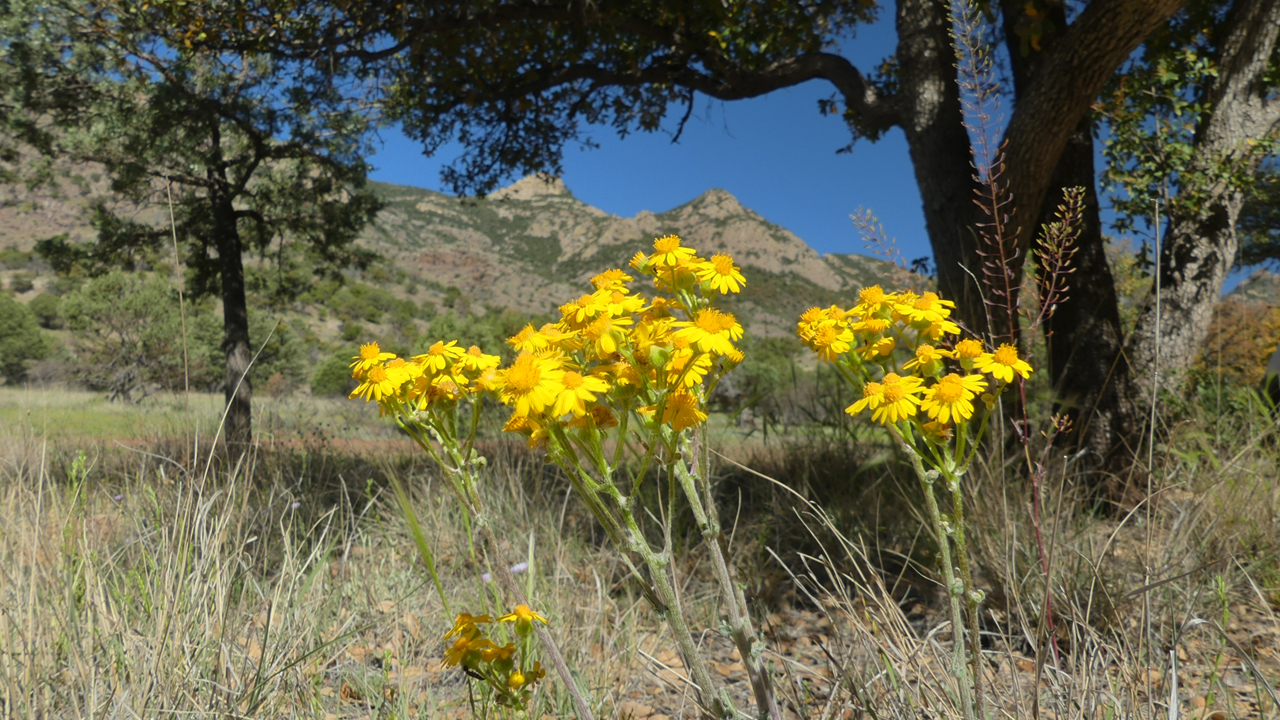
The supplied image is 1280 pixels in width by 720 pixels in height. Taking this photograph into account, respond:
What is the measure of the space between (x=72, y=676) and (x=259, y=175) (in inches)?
321

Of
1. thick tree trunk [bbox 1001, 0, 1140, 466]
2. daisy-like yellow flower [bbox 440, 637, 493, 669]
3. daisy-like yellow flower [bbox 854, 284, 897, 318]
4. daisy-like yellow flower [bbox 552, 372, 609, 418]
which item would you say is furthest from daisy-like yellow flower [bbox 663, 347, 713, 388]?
thick tree trunk [bbox 1001, 0, 1140, 466]

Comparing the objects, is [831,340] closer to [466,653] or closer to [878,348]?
[878,348]

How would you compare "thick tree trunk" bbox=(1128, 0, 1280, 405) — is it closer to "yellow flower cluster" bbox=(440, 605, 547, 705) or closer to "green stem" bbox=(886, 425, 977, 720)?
"green stem" bbox=(886, 425, 977, 720)

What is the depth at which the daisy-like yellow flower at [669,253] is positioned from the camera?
3.84 ft

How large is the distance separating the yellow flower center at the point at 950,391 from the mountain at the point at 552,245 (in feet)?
165

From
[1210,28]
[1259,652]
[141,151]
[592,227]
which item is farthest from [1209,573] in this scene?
[592,227]

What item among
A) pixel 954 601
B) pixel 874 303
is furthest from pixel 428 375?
pixel 954 601

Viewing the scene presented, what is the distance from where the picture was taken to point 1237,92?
159 inches

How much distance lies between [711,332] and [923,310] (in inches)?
17.9

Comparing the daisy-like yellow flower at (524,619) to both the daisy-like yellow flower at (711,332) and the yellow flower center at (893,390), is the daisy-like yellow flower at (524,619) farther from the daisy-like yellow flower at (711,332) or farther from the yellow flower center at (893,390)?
the yellow flower center at (893,390)

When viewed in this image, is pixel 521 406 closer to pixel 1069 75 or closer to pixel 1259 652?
pixel 1259 652

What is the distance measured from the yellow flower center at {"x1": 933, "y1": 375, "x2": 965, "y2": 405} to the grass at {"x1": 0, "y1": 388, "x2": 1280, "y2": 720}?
348mm

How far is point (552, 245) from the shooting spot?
75500 millimetres

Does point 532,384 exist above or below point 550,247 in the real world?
below
